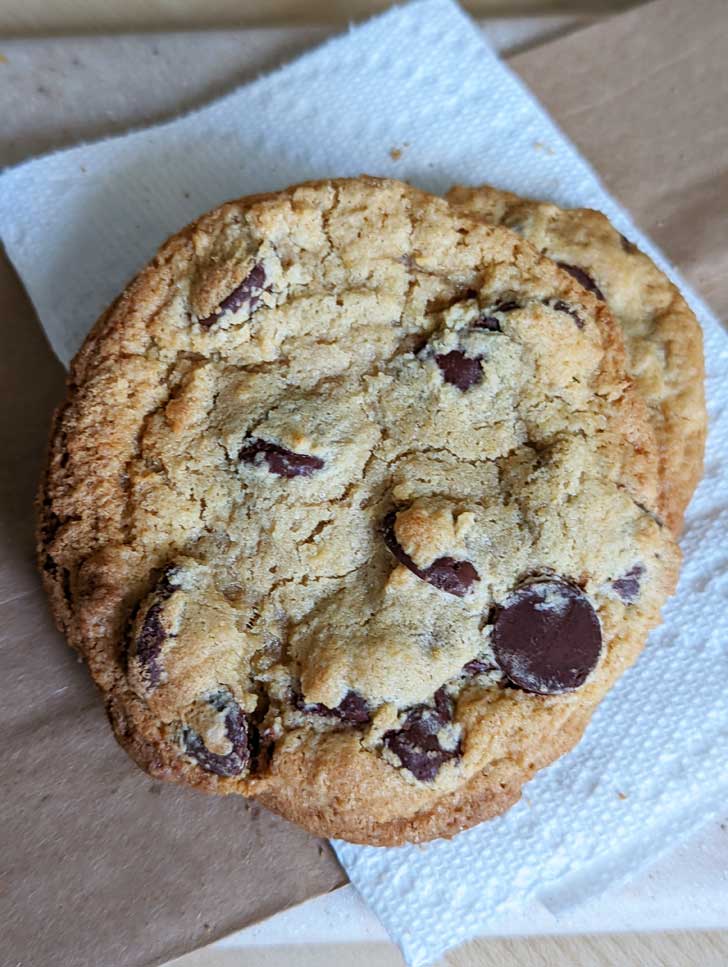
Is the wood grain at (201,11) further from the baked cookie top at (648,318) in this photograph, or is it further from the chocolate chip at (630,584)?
the chocolate chip at (630,584)

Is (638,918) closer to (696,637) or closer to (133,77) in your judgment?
(696,637)

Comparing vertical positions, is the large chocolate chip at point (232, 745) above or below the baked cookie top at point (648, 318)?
below

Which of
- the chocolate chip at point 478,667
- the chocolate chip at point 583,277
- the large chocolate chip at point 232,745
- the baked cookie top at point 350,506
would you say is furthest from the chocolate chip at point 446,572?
the chocolate chip at point 583,277

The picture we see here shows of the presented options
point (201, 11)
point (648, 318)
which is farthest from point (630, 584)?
point (201, 11)

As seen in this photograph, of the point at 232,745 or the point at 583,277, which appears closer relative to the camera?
the point at 232,745

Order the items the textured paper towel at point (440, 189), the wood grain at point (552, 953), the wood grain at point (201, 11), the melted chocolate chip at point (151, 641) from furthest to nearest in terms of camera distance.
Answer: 1. the wood grain at point (201, 11)
2. the wood grain at point (552, 953)
3. the textured paper towel at point (440, 189)
4. the melted chocolate chip at point (151, 641)

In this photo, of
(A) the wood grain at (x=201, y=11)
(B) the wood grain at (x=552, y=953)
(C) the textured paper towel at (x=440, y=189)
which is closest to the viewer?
(C) the textured paper towel at (x=440, y=189)

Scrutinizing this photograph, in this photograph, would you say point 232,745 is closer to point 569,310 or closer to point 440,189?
point 569,310

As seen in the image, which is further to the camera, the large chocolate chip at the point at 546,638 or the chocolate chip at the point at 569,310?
the chocolate chip at the point at 569,310
